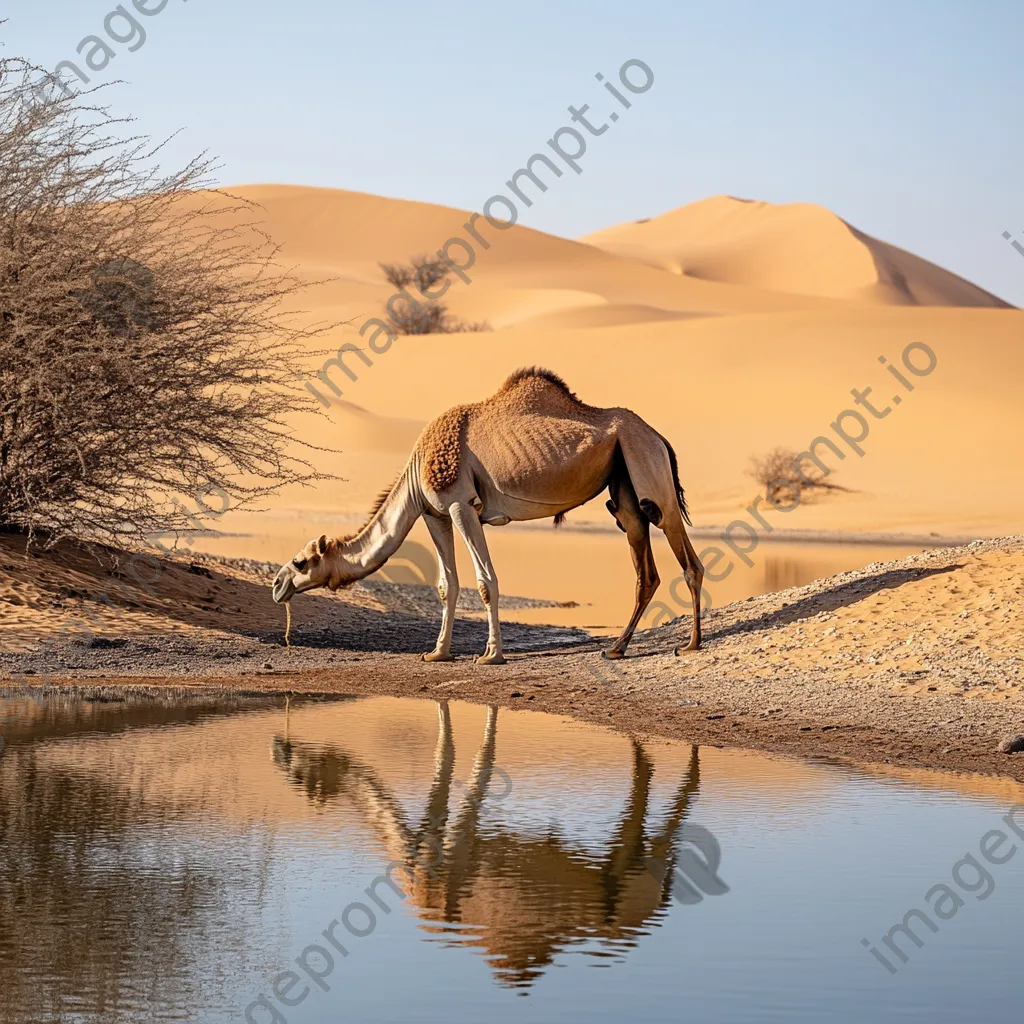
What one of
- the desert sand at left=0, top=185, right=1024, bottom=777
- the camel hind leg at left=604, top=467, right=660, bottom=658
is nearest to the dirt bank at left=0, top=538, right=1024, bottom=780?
the desert sand at left=0, top=185, right=1024, bottom=777

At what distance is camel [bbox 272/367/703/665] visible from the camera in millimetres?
14414

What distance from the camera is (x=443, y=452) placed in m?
14.5

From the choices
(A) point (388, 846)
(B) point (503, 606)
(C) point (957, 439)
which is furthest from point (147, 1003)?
(C) point (957, 439)

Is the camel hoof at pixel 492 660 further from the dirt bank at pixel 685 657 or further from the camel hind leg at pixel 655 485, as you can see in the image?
the camel hind leg at pixel 655 485

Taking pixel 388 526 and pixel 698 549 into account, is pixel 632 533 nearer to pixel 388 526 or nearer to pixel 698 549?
pixel 388 526

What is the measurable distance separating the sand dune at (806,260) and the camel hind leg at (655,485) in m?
122

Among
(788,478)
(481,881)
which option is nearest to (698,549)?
(788,478)

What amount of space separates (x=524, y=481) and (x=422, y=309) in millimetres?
69362

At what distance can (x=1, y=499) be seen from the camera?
55.1 ft

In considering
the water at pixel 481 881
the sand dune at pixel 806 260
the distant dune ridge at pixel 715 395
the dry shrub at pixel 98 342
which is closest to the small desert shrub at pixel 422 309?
the distant dune ridge at pixel 715 395

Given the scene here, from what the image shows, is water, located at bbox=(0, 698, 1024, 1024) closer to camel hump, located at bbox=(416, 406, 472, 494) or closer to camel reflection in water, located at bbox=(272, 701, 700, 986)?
camel reflection in water, located at bbox=(272, 701, 700, 986)

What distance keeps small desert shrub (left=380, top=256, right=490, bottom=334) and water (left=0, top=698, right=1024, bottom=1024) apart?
67126 mm

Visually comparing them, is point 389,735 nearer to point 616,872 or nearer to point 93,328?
point 616,872

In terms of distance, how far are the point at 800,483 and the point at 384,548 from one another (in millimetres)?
32165
